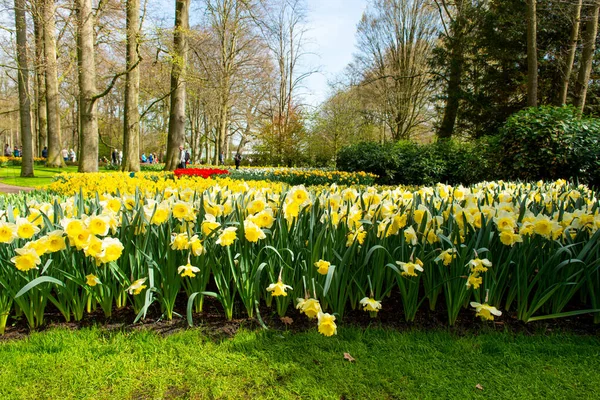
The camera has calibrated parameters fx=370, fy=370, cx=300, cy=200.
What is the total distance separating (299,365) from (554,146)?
755 centimetres

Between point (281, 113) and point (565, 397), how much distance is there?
24904mm

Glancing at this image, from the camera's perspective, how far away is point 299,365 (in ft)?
5.94

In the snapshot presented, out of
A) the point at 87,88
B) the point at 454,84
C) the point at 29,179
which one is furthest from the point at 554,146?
the point at 29,179

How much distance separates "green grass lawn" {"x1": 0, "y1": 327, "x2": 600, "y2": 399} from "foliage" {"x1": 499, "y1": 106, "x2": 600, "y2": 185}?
6234 millimetres

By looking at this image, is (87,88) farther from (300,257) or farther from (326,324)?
(326,324)

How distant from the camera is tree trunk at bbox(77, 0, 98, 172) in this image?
9.91m

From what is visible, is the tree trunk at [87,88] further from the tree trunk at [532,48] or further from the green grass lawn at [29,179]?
the tree trunk at [532,48]

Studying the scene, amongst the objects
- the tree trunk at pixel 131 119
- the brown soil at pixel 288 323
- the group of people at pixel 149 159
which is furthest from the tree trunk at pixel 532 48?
the group of people at pixel 149 159

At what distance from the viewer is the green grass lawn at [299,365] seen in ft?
5.39

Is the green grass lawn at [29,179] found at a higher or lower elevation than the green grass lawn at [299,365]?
higher

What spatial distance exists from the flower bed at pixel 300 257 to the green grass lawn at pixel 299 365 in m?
0.19

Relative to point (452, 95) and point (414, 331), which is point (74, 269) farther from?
point (452, 95)

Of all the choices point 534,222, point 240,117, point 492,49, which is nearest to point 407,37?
point 492,49

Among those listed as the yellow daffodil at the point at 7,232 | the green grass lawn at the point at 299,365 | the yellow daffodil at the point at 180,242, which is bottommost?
the green grass lawn at the point at 299,365
